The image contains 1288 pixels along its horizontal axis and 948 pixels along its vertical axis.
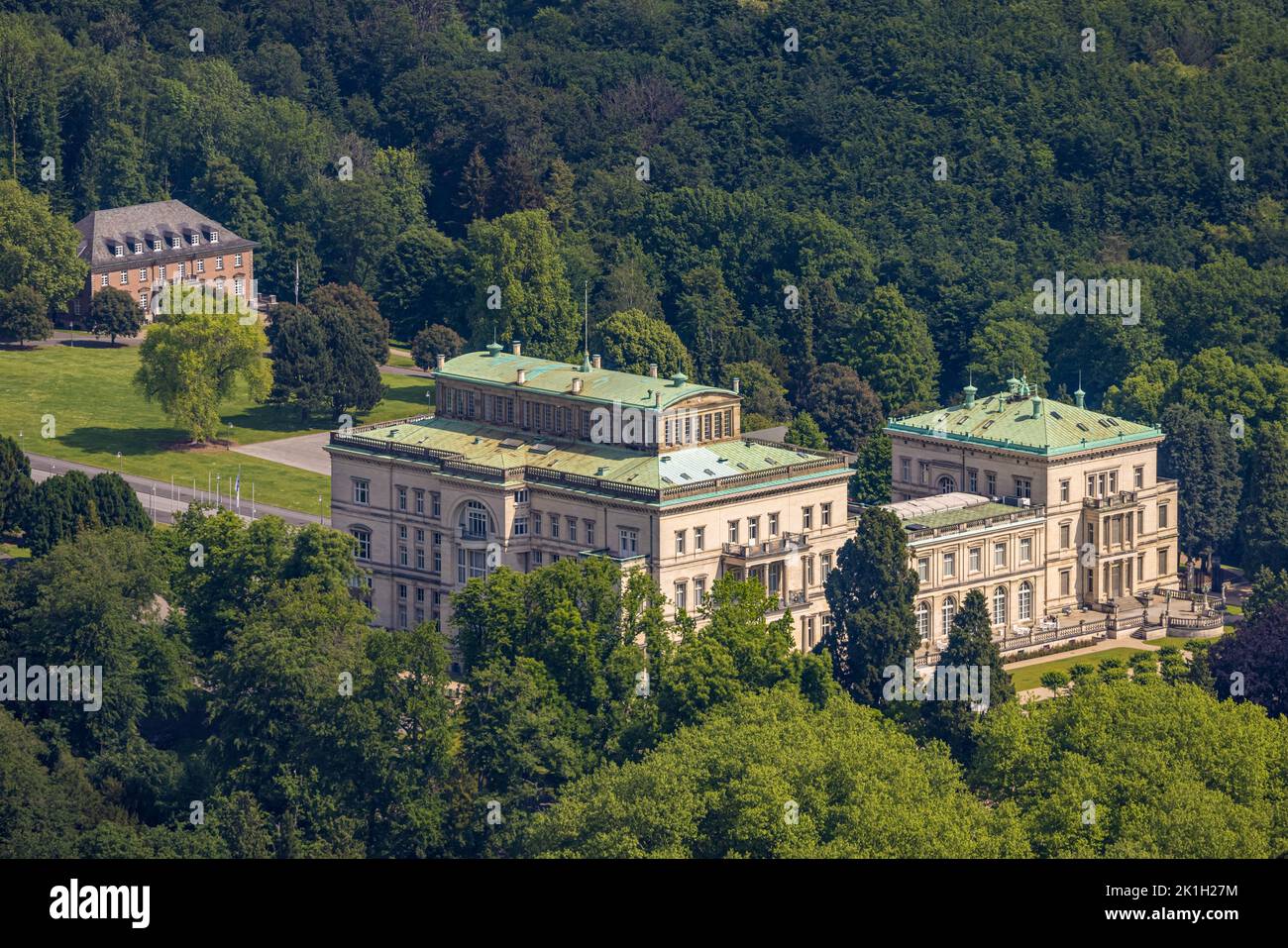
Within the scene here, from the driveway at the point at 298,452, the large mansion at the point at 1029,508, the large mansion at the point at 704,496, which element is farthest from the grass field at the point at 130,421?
the large mansion at the point at 1029,508

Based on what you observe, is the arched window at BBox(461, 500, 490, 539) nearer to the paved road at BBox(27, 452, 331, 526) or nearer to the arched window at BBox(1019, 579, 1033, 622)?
the paved road at BBox(27, 452, 331, 526)

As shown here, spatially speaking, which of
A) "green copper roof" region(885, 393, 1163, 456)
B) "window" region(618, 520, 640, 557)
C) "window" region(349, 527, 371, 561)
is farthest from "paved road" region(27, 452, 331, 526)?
"green copper roof" region(885, 393, 1163, 456)

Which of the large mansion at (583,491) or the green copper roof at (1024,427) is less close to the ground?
the green copper roof at (1024,427)

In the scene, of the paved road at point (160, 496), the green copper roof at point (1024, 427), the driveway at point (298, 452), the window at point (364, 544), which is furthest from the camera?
the driveway at point (298, 452)

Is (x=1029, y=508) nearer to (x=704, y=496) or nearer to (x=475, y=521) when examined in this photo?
(x=704, y=496)

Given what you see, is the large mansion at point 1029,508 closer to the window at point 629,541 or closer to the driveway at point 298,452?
the window at point 629,541
